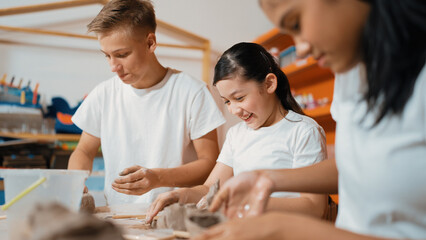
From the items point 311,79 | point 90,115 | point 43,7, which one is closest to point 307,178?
point 90,115

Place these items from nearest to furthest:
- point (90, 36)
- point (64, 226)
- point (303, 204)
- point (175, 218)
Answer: point (64, 226)
point (175, 218)
point (303, 204)
point (90, 36)

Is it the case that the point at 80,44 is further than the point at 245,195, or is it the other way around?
the point at 80,44

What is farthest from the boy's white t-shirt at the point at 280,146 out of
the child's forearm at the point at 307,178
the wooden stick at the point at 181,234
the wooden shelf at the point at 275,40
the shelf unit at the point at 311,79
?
the wooden shelf at the point at 275,40

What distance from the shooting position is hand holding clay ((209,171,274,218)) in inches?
25.9

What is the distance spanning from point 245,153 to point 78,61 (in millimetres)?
1927

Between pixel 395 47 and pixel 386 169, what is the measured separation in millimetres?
177

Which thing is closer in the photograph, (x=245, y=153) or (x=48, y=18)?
(x=245, y=153)

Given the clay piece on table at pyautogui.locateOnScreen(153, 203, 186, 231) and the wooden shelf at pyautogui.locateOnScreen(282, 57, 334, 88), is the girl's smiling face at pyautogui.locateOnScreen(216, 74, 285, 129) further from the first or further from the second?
the wooden shelf at pyautogui.locateOnScreen(282, 57, 334, 88)

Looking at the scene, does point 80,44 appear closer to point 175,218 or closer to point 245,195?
point 175,218

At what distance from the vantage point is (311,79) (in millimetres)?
2752

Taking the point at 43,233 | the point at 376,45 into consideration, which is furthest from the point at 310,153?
the point at 43,233

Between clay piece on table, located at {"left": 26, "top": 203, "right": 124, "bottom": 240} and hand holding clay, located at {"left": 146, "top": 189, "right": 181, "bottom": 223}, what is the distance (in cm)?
48

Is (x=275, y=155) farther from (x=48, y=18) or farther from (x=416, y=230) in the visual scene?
(x=48, y=18)

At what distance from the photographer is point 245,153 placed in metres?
1.27
